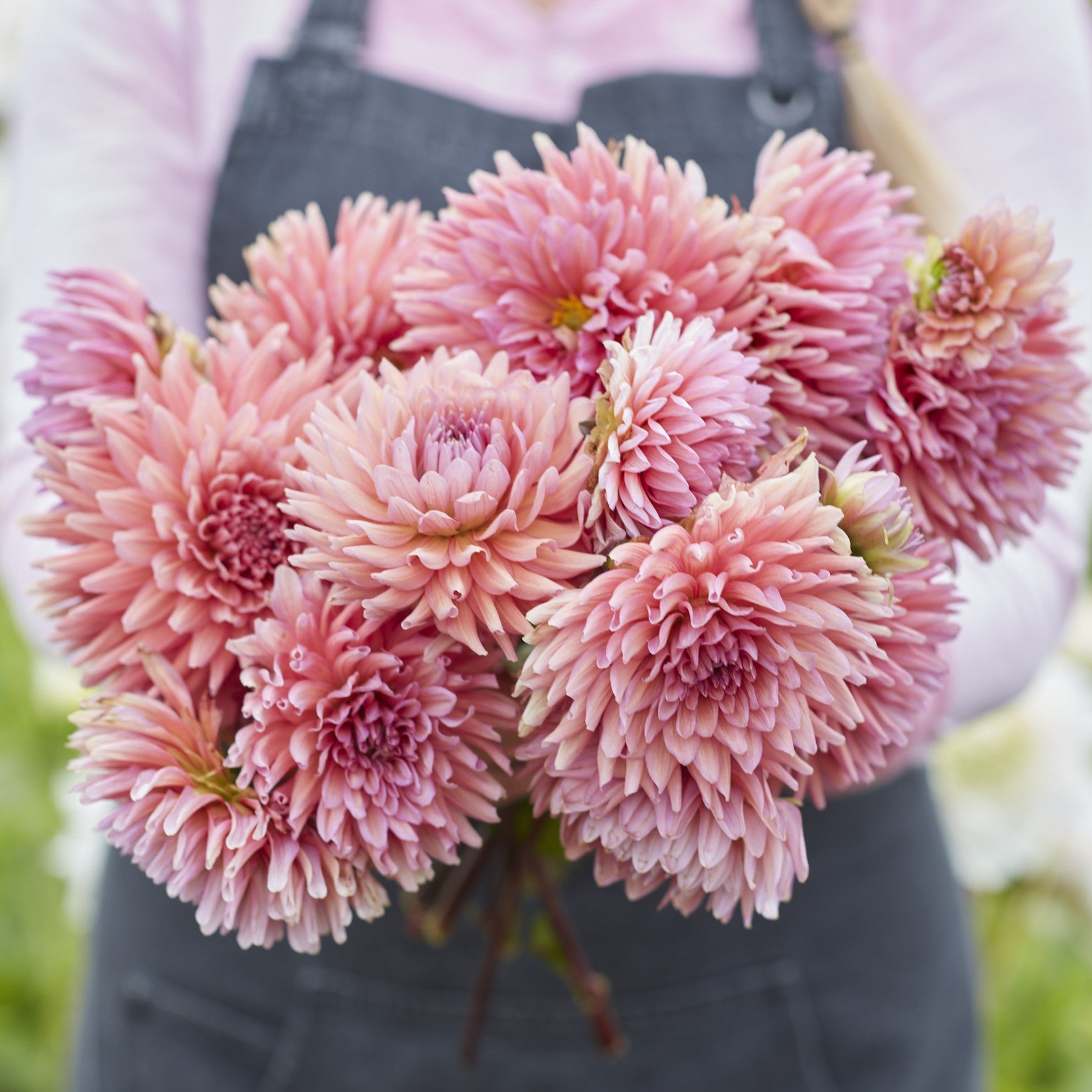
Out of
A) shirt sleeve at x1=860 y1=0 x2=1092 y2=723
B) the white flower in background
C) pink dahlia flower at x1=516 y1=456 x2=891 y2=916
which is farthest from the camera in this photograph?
the white flower in background

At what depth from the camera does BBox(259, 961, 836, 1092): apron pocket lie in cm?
63

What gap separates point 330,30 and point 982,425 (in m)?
0.49

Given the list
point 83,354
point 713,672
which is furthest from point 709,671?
point 83,354

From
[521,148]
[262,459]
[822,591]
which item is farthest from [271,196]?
[822,591]

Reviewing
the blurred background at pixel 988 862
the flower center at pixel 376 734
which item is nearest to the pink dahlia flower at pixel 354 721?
the flower center at pixel 376 734

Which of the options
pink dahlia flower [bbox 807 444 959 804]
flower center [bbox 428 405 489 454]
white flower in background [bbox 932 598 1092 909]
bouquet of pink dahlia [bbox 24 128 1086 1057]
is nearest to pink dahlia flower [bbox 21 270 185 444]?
bouquet of pink dahlia [bbox 24 128 1086 1057]

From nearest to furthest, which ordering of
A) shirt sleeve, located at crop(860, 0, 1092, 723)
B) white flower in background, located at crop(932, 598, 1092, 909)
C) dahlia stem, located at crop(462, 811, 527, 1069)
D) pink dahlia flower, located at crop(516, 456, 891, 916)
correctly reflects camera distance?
pink dahlia flower, located at crop(516, 456, 891, 916), dahlia stem, located at crop(462, 811, 527, 1069), shirt sleeve, located at crop(860, 0, 1092, 723), white flower in background, located at crop(932, 598, 1092, 909)

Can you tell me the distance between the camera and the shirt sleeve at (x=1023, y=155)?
1.98ft

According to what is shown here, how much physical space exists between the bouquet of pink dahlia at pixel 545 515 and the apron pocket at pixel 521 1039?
1.08 feet

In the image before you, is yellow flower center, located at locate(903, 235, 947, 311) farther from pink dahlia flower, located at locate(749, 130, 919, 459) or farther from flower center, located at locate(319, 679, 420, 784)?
flower center, located at locate(319, 679, 420, 784)

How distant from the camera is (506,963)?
2.04ft

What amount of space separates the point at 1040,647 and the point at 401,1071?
45cm

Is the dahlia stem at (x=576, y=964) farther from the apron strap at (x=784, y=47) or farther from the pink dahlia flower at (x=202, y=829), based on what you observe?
the apron strap at (x=784, y=47)

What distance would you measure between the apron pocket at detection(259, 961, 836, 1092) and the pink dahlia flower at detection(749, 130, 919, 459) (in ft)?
1.40
